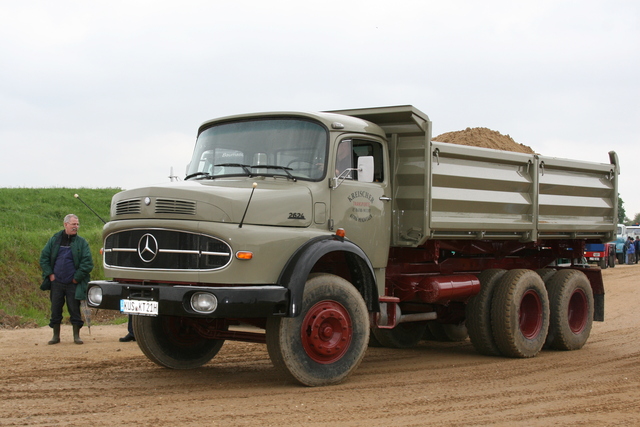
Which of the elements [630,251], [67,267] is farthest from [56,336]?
[630,251]

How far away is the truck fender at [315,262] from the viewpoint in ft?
22.6

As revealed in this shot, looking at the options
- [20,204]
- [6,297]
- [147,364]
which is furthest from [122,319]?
[20,204]

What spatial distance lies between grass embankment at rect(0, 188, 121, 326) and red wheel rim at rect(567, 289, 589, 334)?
937 cm

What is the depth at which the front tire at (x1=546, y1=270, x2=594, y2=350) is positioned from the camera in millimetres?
10578

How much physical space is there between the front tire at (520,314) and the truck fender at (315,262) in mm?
2414

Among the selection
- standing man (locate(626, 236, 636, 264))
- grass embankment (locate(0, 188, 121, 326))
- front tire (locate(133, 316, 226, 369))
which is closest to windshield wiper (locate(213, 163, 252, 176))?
front tire (locate(133, 316, 226, 369))

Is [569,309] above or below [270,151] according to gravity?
below

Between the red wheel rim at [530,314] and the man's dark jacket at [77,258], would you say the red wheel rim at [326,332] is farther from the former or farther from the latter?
the man's dark jacket at [77,258]

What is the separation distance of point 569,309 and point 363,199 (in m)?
→ 4.83

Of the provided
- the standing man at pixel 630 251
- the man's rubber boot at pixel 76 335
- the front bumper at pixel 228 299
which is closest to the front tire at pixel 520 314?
the front bumper at pixel 228 299

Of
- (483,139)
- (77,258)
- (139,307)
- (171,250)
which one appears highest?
(483,139)

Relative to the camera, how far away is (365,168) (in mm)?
7938

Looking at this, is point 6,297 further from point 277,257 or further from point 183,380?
point 277,257

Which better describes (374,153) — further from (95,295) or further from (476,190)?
(95,295)
